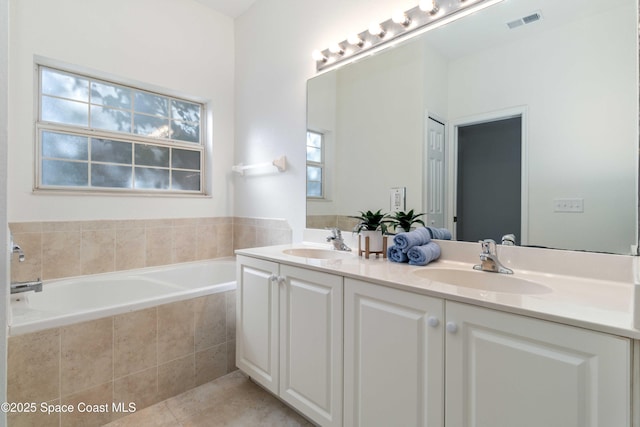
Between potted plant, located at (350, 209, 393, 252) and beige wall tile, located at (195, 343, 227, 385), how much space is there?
1.24 metres

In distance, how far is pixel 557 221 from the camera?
1311mm

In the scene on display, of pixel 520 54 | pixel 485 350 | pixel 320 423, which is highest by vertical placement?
pixel 520 54

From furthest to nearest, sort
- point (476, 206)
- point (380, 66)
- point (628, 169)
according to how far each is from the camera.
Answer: point (380, 66)
point (476, 206)
point (628, 169)

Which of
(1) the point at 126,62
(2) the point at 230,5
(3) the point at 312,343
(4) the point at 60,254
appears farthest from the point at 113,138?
(3) the point at 312,343

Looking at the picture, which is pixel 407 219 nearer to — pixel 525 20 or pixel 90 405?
pixel 525 20

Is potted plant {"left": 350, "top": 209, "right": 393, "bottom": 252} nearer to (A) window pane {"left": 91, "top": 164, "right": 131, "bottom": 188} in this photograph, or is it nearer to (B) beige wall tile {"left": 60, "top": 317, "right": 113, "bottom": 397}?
(B) beige wall tile {"left": 60, "top": 317, "right": 113, "bottom": 397}

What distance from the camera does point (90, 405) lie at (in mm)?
1653

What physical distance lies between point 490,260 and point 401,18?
137 centimetres

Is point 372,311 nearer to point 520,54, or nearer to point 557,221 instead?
point 557,221

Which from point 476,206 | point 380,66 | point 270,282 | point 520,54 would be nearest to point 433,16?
point 380,66

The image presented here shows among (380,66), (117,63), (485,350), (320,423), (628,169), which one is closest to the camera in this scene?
(485,350)

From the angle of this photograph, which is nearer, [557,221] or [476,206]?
[557,221]

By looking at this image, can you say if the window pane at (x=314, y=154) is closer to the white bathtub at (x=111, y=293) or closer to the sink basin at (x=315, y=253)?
the sink basin at (x=315, y=253)

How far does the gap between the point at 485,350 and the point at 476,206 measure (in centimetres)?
80
